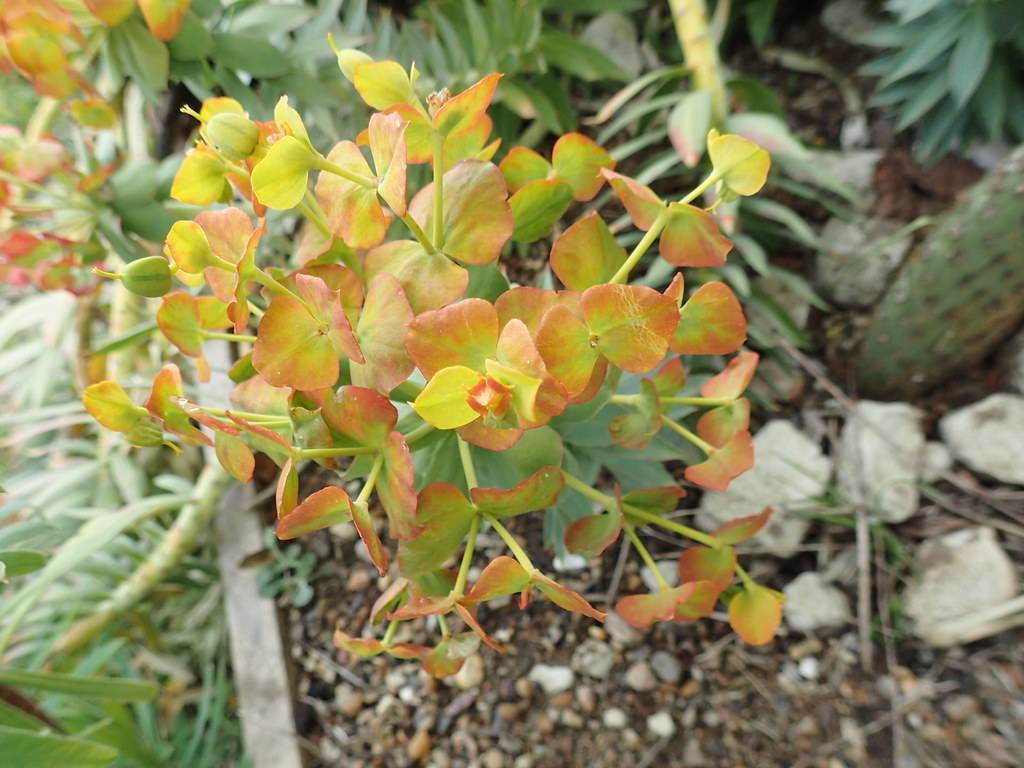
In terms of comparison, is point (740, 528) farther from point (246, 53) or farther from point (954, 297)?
point (246, 53)

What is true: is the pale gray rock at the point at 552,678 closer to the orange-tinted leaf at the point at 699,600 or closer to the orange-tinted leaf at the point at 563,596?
the orange-tinted leaf at the point at 699,600

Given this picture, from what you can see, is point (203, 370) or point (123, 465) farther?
point (123, 465)

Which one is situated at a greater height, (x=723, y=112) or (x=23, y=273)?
(x=23, y=273)

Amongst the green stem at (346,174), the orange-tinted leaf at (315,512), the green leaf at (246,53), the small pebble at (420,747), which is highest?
the green leaf at (246,53)

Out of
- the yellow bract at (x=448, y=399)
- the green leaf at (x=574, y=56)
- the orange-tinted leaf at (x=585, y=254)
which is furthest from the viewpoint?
the green leaf at (x=574, y=56)

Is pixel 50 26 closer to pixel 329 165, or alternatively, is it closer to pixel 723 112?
pixel 329 165

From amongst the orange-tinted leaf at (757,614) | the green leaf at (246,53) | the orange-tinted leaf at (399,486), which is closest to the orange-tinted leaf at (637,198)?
the orange-tinted leaf at (399,486)

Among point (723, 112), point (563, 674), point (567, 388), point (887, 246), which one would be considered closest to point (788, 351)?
point (887, 246)
